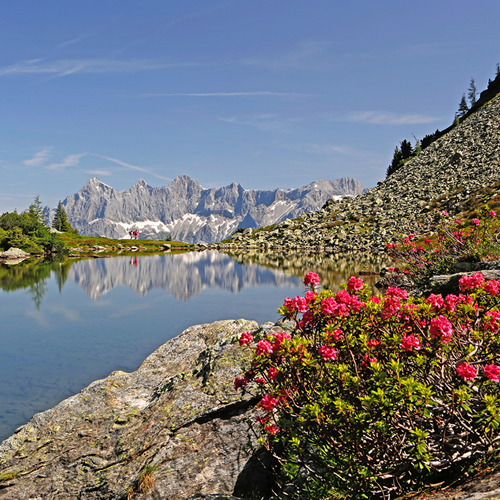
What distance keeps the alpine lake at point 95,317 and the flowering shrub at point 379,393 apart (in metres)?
14.2

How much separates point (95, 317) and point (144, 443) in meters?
27.0

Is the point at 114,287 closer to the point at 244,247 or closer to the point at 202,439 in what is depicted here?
the point at 202,439

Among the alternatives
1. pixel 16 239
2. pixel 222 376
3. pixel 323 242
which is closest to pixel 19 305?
pixel 222 376

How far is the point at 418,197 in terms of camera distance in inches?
4341

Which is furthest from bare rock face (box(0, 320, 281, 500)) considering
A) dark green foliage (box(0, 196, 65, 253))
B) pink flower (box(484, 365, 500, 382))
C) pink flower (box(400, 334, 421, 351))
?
dark green foliage (box(0, 196, 65, 253))

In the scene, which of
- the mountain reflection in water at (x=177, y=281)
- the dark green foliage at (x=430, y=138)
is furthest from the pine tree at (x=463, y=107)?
the mountain reflection in water at (x=177, y=281)

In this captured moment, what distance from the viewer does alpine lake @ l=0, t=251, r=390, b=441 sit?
18.8m

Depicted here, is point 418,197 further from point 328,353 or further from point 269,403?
point 269,403

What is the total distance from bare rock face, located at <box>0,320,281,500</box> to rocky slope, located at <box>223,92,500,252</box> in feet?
289

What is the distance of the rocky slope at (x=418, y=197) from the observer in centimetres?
9425

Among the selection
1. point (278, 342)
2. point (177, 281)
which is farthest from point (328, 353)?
point (177, 281)

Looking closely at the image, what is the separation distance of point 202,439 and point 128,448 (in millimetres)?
2649

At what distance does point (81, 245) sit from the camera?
165 metres

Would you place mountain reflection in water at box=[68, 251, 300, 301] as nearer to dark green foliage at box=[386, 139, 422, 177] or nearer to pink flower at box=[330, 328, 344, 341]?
pink flower at box=[330, 328, 344, 341]
